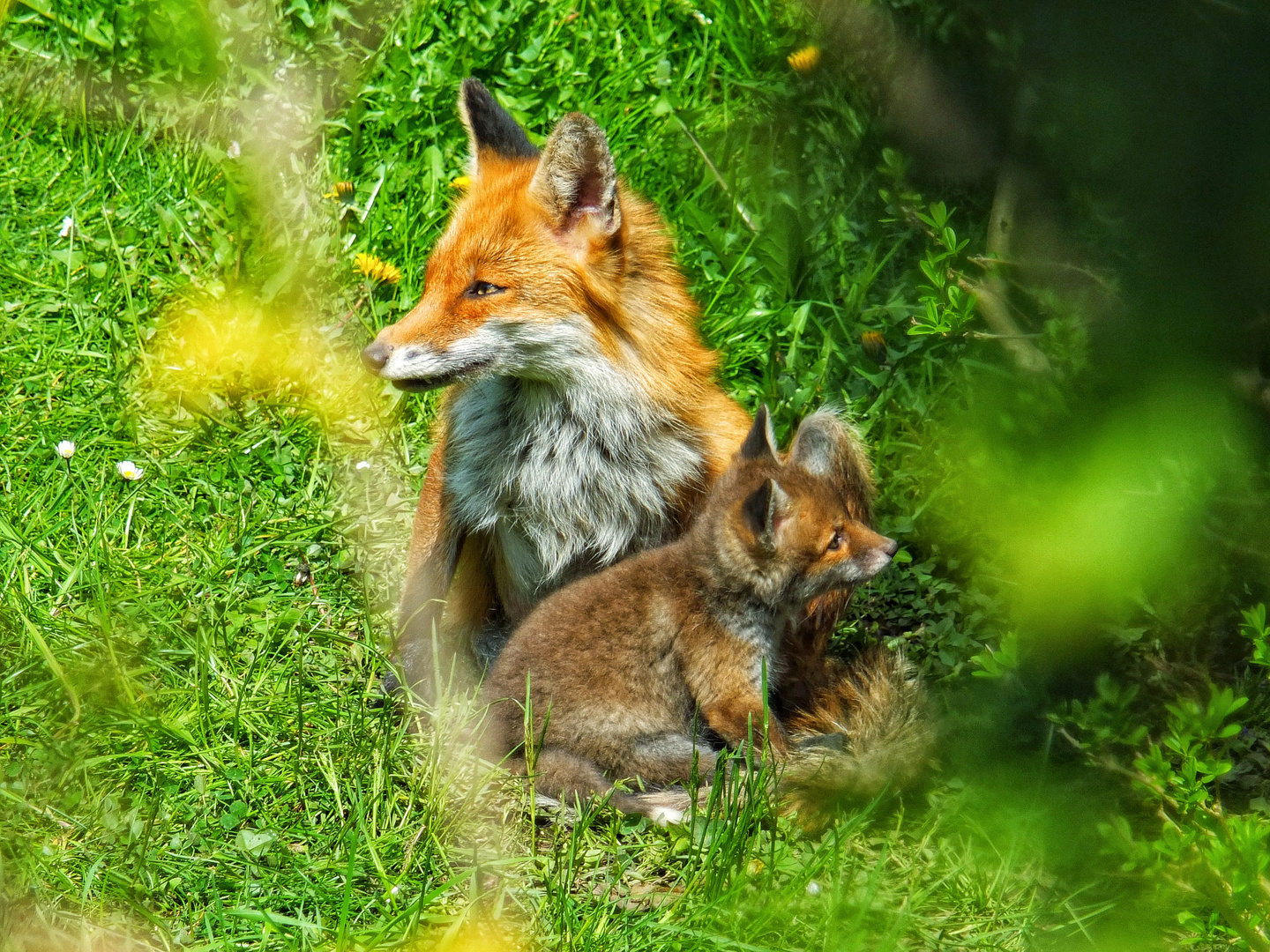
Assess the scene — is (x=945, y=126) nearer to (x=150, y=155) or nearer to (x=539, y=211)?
(x=539, y=211)

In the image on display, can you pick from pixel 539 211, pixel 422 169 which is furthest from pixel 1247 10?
pixel 422 169

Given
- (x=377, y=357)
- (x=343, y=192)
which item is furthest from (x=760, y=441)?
(x=343, y=192)

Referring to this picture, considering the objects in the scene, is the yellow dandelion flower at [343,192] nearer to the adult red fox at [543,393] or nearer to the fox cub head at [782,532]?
the adult red fox at [543,393]

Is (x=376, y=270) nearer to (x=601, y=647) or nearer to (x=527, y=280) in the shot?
(x=527, y=280)

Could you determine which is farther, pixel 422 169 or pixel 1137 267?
pixel 422 169

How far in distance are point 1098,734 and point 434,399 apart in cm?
448

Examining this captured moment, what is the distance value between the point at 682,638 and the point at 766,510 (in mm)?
619

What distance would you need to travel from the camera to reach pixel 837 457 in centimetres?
474

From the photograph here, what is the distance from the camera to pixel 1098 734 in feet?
8.20

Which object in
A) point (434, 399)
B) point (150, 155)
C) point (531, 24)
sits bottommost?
point (434, 399)

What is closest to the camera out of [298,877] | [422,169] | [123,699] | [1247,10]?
[1247,10]

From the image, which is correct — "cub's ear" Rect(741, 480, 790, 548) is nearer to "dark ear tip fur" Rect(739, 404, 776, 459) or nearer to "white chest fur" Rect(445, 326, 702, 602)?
"dark ear tip fur" Rect(739, 404, 776, 459)

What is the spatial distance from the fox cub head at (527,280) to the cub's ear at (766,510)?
89cm

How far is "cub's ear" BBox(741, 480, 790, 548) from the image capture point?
160 inches
